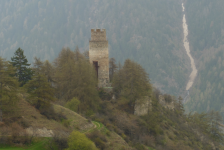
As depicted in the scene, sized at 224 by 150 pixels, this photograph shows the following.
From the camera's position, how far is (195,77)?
17438 centimetres

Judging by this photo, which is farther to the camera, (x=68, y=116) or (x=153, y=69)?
(x=153, y=69)

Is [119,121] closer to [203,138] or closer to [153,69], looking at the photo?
[203,138]

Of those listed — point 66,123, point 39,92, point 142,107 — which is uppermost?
point 39,92

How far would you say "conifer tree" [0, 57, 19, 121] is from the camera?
16.3 m

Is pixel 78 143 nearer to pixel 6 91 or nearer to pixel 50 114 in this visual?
pixel 50 114

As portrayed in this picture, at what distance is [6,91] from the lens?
16.4 m

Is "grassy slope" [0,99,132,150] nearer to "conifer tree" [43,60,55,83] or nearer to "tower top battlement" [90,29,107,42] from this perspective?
"conifer tree" [43,60,55,83]

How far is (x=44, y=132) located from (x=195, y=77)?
171 m

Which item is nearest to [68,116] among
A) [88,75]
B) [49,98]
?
[49,98]

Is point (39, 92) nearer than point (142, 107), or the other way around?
point (39, 92)

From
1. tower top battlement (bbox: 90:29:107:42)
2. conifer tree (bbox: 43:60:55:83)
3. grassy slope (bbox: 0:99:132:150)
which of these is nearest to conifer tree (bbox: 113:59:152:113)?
tower top battlement (bbox: 90:29:107:42)

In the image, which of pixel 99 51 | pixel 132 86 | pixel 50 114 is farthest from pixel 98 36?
pixel 50 114

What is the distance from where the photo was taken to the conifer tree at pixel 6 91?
53.6ft

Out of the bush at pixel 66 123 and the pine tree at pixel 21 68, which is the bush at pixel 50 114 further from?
the pine tree at pixel 21 68
